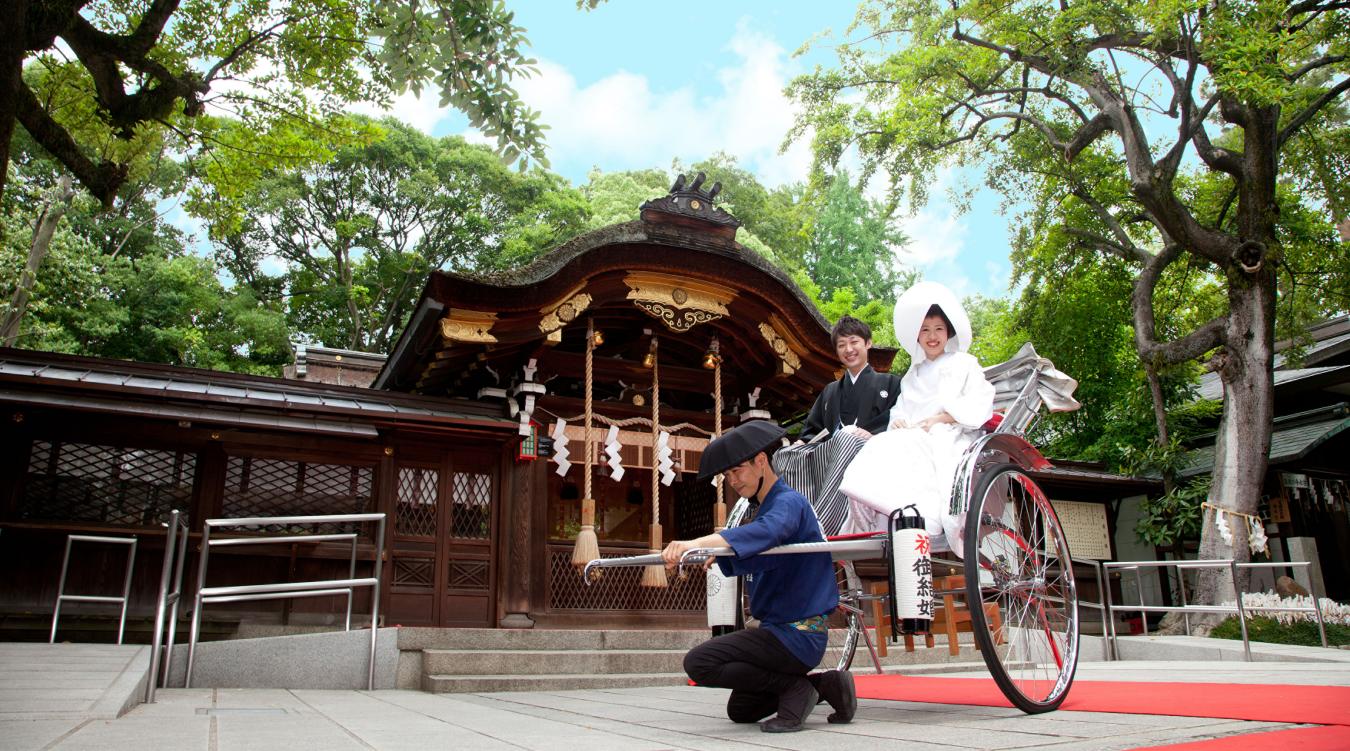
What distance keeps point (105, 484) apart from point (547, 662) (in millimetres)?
4986

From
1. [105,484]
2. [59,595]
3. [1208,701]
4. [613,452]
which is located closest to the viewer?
[1208,701]

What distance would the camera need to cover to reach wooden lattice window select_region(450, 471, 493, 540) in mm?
9891

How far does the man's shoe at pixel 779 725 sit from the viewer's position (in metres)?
3.36

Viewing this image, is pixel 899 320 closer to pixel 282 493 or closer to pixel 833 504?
pixel 833 504

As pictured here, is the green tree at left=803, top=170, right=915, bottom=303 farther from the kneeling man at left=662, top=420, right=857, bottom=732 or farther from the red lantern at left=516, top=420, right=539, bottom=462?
the kneeling man at left=662, top=420, right=857, bottom=732

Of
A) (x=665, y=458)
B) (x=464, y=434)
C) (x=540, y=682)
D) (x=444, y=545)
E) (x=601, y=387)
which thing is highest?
(x=601, y=387)

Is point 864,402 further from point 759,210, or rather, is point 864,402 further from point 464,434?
point 759,210

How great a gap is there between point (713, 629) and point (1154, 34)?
1292cm

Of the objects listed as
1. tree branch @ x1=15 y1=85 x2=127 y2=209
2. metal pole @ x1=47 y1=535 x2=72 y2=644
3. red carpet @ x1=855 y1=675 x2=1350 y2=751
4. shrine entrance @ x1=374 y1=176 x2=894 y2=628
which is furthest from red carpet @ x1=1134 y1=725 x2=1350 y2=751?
metal pole @ x1=47 y1=535 x2=72 y2=644

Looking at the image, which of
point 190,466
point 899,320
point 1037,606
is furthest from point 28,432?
point 1037,606

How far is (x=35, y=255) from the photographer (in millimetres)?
17250

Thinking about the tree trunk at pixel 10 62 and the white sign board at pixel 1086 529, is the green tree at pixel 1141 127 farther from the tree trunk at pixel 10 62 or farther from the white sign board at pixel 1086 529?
the tree trunk at pixel 10 62

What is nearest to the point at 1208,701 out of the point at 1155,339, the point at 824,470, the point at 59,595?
the point at 824,470

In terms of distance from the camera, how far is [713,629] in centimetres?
415
